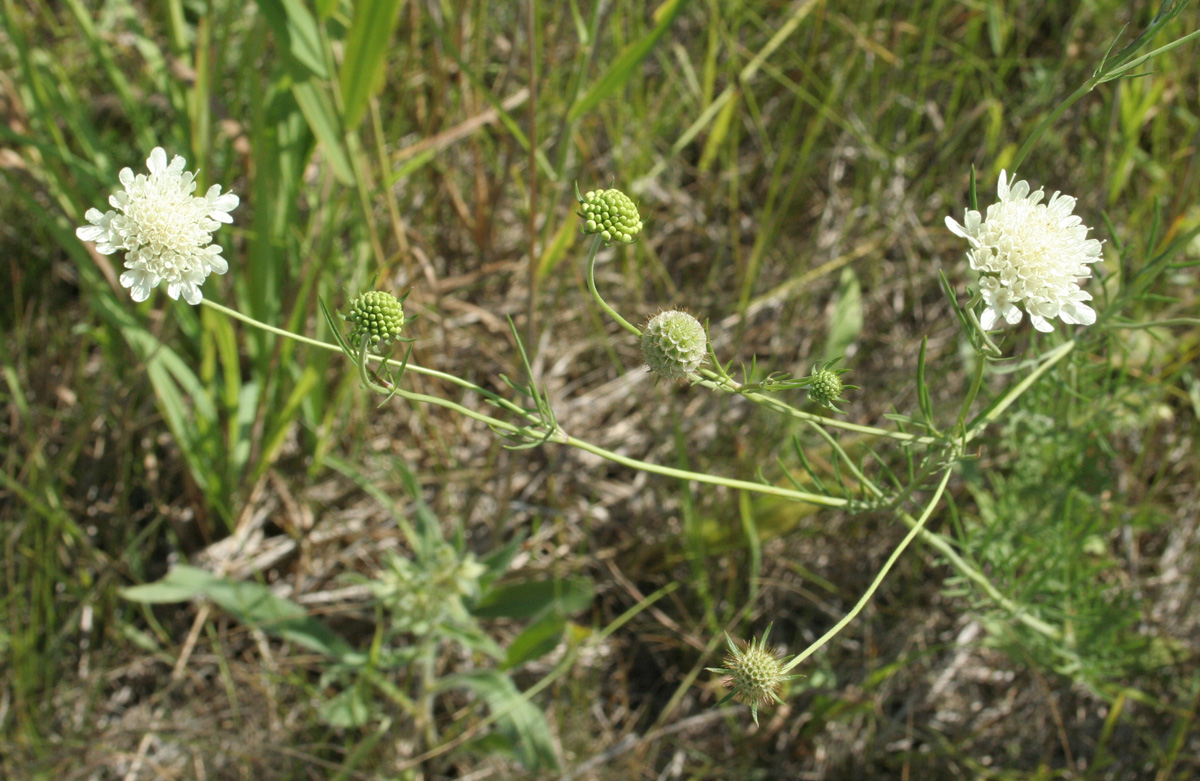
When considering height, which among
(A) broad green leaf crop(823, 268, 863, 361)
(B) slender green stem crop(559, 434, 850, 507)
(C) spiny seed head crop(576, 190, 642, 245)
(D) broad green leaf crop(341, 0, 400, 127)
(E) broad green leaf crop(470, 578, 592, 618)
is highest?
(D) broad green leaf crop(341, 0, 400, 127)

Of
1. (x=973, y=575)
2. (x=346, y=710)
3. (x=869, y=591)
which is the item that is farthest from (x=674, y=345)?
(x=346, y=710)

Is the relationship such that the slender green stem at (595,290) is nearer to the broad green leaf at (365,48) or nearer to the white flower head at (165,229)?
the white flower head at (165,229)

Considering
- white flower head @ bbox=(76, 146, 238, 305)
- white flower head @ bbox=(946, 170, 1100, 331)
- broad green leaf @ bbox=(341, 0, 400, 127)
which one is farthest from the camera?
broad green leaf @ bbox=(341, 0, 400, 127)

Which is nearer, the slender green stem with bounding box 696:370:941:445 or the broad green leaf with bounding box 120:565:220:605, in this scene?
the slender green stem with bounding box 696:370:941:445

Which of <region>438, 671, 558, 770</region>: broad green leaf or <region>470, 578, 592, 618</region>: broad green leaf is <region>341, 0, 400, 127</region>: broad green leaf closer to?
<region>470, 578, 592, 618</region>: broad green leaf

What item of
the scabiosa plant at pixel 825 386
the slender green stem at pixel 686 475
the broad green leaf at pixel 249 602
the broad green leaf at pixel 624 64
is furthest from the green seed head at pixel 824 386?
the broad green leaf at pixel 249 602

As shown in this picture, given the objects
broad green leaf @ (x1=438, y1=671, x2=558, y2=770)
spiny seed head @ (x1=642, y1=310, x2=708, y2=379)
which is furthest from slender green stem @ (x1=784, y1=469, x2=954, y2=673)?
broad green leaf @ (x1=438, y1=671, x2=558, y2=770)

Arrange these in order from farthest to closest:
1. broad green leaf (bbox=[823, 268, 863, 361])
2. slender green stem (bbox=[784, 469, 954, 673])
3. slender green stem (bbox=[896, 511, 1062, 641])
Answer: broad green leaf (bbox=[823, 268, 863, 361]) → slender green stem (bbox=[896, 511, 1062, 641]) → slender green stem (bbox=[784, 469, 954, 673])

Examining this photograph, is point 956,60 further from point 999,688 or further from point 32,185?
point 32,185
